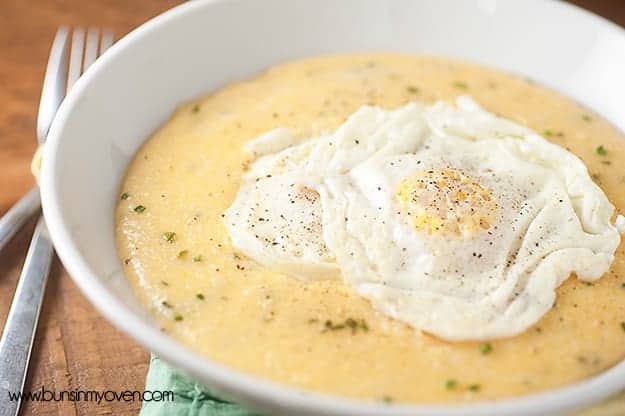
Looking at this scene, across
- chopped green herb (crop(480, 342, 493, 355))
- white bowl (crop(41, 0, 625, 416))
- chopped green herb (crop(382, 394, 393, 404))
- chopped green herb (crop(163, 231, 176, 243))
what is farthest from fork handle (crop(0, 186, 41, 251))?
chopped green herb (crop(480, 342, 493, 355))

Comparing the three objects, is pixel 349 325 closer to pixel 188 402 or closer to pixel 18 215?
pixel 188 402

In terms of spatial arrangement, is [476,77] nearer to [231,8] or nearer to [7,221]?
[231,8]

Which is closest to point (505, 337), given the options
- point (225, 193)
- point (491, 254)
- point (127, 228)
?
point (491, 254)

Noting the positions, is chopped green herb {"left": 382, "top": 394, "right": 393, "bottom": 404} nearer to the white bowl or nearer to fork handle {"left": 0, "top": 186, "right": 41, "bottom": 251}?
the white bowl

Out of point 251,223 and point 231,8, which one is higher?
point 231,8

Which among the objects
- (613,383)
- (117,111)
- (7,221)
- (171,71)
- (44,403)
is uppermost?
(171,71)

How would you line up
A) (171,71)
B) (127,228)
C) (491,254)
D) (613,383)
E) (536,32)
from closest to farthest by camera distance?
(613,383) < (491,254) < (127,228) < (171,71) < (536,32)

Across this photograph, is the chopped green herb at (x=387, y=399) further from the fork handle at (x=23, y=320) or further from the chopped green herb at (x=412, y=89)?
the chopped green herb at (x=412, y=89)

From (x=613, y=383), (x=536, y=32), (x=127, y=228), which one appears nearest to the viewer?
(x=613, y=383)

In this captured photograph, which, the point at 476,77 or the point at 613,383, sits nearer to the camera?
the point at 613,383
